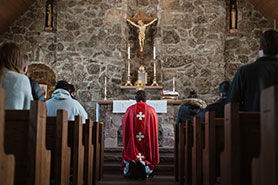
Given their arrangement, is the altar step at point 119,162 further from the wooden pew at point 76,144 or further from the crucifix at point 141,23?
the crucifix at point 141,23

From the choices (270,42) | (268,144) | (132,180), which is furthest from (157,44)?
(268,144)

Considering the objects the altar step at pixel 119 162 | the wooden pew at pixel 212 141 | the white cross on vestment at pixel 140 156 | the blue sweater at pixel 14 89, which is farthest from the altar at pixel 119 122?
the blue sweater at pixel 14 89

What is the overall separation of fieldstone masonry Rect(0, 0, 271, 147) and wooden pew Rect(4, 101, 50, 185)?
673 cm

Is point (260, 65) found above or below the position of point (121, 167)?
above

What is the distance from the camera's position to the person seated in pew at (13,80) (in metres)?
2.50

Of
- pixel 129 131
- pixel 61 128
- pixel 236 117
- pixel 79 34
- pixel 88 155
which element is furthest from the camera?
pixel 79 34

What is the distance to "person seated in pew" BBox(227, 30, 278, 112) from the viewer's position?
2.62 metres

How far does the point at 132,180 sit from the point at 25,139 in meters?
3.33

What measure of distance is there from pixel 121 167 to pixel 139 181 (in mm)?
691

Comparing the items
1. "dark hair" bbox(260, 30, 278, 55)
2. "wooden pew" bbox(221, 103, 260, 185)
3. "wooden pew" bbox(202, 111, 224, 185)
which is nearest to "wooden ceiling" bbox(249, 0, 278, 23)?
"dark hair" bbox(260, 30, 278, 55)

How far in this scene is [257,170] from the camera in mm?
1594

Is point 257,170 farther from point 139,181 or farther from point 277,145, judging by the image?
point 139,181

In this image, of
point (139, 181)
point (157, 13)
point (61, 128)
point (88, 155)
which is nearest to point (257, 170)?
point (61, 128)

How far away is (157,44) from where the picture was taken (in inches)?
352
